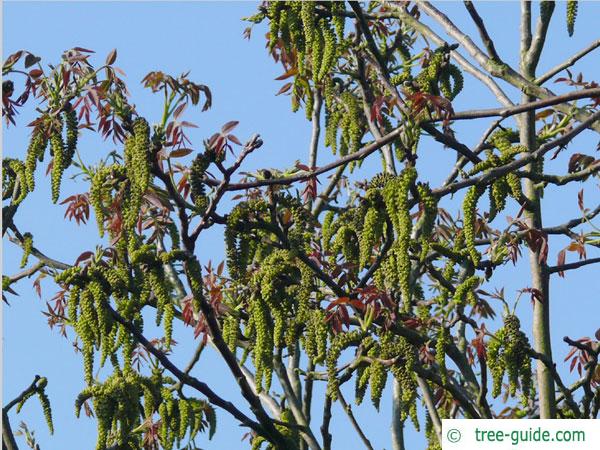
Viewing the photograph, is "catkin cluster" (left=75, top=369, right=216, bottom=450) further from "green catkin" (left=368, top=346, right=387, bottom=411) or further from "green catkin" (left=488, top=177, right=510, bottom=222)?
"green catkin" (left=488, top=177, right=510, bottom=222)

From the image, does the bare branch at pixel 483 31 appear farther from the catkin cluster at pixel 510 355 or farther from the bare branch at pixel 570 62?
the catkin cluster at pixel 510 355

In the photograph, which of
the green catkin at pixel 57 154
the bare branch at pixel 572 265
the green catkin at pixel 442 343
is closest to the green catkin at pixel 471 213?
the green catkin at pixel 442 343

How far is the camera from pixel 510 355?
7.25m

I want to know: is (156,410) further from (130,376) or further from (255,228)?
(255,228)

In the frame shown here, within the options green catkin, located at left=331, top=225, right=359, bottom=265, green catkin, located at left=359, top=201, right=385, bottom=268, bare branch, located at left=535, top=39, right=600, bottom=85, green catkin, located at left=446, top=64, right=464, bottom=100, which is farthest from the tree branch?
bare branch, located at left=535, top=39, right=600, bottom=85

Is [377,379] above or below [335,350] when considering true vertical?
below

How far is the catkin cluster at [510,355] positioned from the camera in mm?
7242

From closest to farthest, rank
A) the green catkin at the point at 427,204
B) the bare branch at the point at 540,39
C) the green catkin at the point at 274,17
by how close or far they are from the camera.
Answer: the green catkin at the point at 427,204 → the green catkin at the point at 274,17 → the bare branch at the point at 540,39

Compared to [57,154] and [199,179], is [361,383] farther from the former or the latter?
[57,154]

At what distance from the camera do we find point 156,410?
791 centimetres

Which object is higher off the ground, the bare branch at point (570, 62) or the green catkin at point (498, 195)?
the bare branch at point (570, 62)

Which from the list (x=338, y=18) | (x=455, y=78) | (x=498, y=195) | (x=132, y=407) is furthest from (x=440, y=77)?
(x=132, y=407)

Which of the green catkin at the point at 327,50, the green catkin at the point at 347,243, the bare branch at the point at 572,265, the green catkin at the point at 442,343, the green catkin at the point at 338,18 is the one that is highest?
the green catkin at the point at 338,18

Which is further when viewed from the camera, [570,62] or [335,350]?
[570,62]
